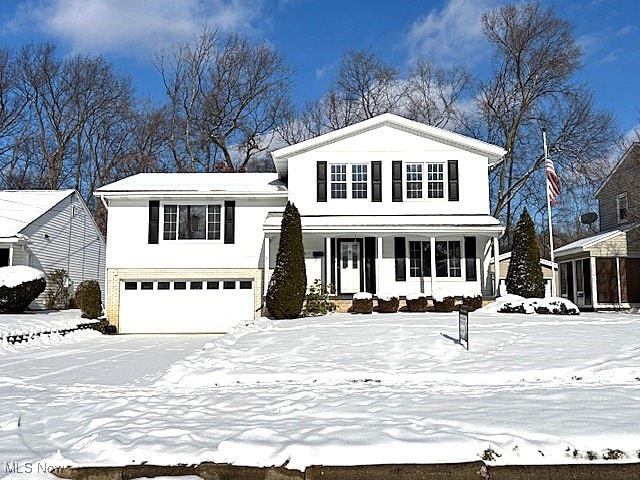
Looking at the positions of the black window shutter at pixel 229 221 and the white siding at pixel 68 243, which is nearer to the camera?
the black window shutter at pixel 229 221

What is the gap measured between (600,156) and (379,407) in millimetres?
28684

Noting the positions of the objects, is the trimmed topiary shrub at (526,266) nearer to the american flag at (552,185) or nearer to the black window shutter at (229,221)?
the american flag at (552,185)

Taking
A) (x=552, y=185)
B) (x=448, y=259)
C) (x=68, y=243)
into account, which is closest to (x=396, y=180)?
(x=448, y=259)

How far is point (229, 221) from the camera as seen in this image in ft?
67.1

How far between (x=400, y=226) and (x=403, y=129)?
153 inches

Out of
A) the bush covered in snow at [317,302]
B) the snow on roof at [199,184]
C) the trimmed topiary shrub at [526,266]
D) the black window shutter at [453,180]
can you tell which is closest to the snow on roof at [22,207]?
the snow on roof at [199,184]

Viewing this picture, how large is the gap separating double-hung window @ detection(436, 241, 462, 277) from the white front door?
9.04 feet

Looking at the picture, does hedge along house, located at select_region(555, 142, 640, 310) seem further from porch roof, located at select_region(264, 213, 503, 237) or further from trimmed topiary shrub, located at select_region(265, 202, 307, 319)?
trimmed topiary shrub, located at select_region(265, 202, 307, 319)

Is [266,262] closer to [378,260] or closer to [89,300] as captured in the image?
[378,260]

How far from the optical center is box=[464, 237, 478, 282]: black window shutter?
19.9 meters

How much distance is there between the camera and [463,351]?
35.1 ft

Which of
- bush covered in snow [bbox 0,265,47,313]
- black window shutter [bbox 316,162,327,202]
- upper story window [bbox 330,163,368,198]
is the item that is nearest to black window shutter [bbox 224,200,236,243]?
black window shutter [bbox 316,162,327,202]

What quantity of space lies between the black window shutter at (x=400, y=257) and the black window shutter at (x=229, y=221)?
18.7 feet

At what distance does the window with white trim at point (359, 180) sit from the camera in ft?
67.2
